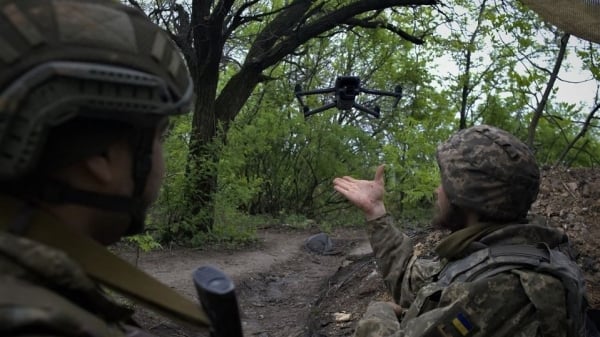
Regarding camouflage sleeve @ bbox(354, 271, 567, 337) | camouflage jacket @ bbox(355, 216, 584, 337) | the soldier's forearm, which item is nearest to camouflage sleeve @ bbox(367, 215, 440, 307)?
the soldier's forearm

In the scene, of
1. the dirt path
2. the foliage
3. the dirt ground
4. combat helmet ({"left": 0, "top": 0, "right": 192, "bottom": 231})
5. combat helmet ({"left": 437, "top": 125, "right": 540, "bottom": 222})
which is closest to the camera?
combat helmet ({"left": 0, "top": 0, "right": 192, "bottom": 231})

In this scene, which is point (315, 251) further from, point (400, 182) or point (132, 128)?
point (132, 128)

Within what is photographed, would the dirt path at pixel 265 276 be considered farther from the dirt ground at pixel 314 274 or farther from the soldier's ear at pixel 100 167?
the soldier's ear at pixel 100 167

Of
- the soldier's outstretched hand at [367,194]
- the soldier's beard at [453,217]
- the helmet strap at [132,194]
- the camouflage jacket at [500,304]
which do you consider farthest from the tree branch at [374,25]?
the helmet strap at [132,194]

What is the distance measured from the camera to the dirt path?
684 cm

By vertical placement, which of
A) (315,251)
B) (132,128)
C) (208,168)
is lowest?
(315,251)

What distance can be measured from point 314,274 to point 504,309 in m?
6.71

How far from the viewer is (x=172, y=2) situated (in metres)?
9.87

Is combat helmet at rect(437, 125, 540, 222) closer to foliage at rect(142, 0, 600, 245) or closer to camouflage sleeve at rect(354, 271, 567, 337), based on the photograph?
camouflage sleeve at rect(354, 271, 567, 337)

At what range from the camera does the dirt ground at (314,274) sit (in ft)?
20.3

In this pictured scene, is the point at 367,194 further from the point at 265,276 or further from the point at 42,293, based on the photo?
the point at 265,276

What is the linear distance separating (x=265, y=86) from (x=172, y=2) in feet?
28.5

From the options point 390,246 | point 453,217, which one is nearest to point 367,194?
point 390,246

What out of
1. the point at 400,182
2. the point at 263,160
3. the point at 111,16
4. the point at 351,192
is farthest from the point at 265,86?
the point at 111,16
